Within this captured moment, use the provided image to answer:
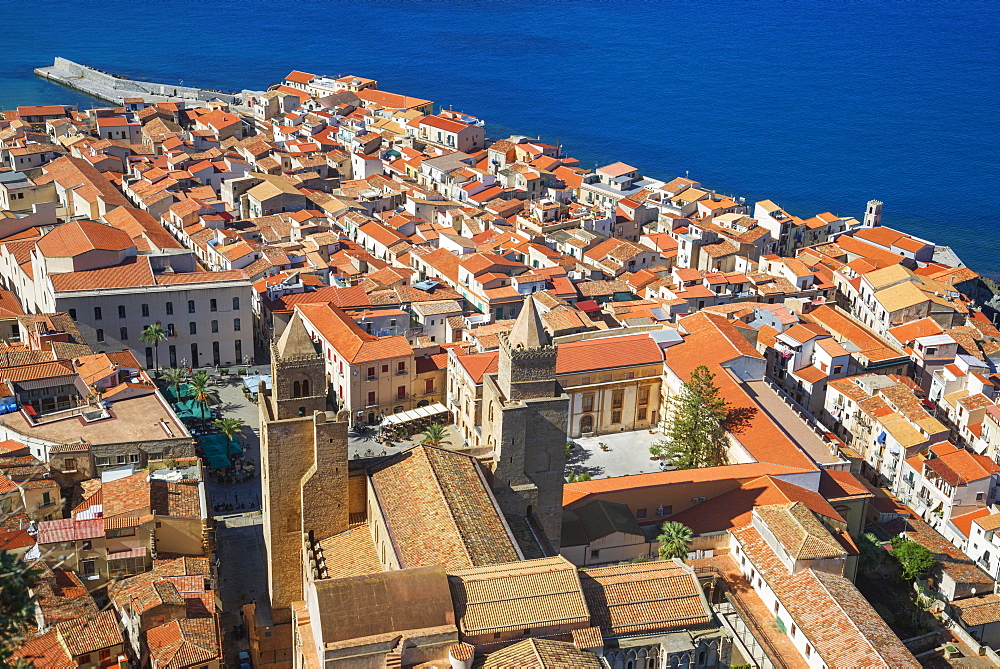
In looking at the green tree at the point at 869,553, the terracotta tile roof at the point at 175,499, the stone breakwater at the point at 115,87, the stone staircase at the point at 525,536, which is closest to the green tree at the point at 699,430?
the green tree at the point at 869,553

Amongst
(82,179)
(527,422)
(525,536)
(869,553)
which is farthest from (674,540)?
(82,179)

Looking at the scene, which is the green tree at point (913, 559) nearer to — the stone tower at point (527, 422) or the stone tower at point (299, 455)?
the stone tower at point (527, 422)

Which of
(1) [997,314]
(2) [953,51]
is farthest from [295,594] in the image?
(2) [953,51]

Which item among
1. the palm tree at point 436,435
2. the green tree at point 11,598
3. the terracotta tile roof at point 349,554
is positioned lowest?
the palm tree at point 436,435

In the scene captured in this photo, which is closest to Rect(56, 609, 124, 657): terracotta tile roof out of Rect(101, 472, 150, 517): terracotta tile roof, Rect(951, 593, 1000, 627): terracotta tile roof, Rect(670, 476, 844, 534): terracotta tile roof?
Rect(101, 472, 150, 517): terracotta tile roof

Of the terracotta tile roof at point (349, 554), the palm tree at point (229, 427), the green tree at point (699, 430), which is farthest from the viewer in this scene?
the green tree at point (699, 430)

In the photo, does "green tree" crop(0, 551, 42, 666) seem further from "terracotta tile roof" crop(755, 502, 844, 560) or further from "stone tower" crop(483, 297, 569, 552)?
"terracotta tile roof" crop(755, 502, 844, 560)

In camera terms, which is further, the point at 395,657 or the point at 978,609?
the point at 978,609

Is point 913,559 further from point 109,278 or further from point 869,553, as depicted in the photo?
point 109,278
